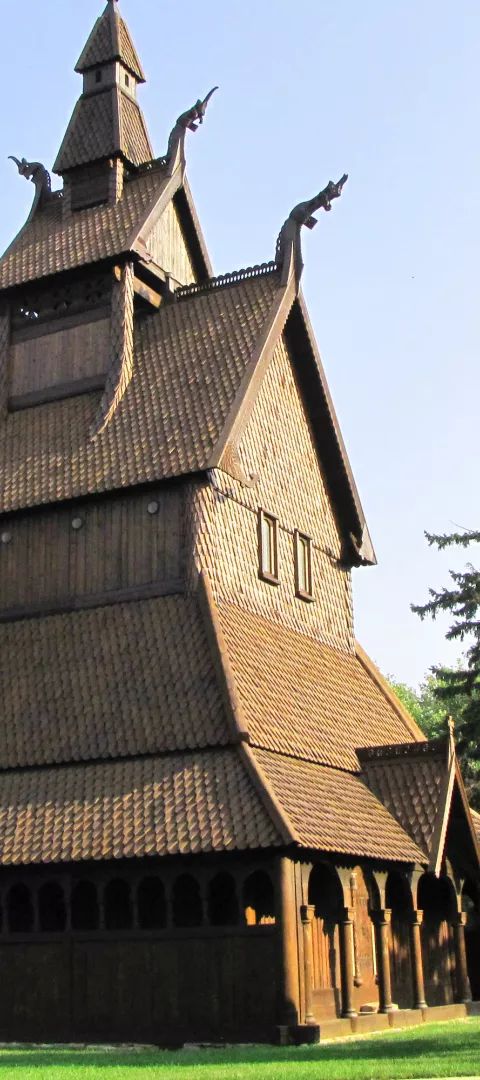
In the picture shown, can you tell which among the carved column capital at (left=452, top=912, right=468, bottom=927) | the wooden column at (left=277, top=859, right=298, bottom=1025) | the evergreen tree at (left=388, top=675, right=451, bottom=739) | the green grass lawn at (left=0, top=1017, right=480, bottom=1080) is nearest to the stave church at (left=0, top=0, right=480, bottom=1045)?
the wooden column at (left=277, top=859, right=298, bottom=1025)

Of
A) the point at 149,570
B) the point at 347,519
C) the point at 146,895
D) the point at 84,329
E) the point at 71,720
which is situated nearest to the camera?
the point at 146,895

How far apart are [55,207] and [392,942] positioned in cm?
1772

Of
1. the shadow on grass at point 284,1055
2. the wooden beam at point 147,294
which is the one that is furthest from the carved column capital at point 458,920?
the wooden beam at point 147,294

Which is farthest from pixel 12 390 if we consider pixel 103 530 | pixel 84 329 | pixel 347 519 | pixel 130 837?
pixel 130 837

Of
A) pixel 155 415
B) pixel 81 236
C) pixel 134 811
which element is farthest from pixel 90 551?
pixel 81 236

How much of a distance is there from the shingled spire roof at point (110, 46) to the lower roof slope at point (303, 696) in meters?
14.6

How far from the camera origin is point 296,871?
18.7 metres

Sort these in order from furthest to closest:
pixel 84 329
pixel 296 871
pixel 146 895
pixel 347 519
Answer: pixel 347 519 < pixel 84 329 < pixel 146 895 < pixel 296 871

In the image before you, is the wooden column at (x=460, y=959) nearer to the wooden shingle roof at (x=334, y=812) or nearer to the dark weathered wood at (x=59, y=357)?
the wooden shingle roof at (x=334, y=812)

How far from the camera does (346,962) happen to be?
1997 cm

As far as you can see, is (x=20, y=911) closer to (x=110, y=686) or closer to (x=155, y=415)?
(x=110, y=686)

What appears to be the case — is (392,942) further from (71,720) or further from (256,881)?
(71,720)

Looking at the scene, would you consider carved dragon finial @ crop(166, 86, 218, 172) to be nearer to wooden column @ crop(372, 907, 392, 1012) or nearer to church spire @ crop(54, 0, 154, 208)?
church spire @ crop(54, 0, 154, 208)

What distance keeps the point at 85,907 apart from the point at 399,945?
6346 millimetres
